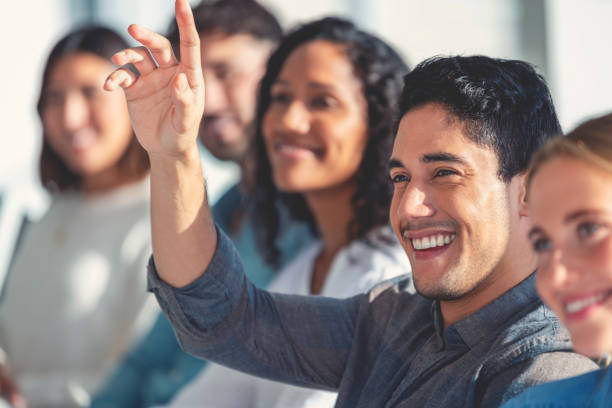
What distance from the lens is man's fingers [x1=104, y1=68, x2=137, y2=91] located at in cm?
109

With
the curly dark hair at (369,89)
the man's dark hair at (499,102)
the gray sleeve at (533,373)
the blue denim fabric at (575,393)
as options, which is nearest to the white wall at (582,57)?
the curly dark hair at (369,89)

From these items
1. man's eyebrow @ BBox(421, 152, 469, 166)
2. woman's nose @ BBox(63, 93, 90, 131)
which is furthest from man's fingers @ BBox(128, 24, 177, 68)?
woman's nose @ BBox(63, 93, 90, 131)

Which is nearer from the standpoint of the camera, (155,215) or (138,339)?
(155,215)

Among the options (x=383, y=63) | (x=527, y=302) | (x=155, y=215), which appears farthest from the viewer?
(x=383, y=63)

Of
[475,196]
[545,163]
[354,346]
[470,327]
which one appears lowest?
[354,346]

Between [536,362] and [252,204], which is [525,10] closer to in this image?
[252,204]

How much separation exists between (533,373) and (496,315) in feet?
0.40

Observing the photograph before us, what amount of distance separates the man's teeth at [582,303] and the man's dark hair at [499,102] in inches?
12.5

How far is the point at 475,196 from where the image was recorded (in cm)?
104

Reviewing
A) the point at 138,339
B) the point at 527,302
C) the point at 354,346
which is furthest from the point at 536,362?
the point at 138,339

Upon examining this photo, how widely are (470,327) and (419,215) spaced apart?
0.15 metres

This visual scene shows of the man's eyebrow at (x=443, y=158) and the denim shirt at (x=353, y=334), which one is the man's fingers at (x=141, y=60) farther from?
the man's eyebrow at (x=443, y=158)

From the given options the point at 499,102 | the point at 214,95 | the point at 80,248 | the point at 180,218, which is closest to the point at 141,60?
the point at 180,218

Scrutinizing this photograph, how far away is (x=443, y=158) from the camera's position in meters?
1.05
